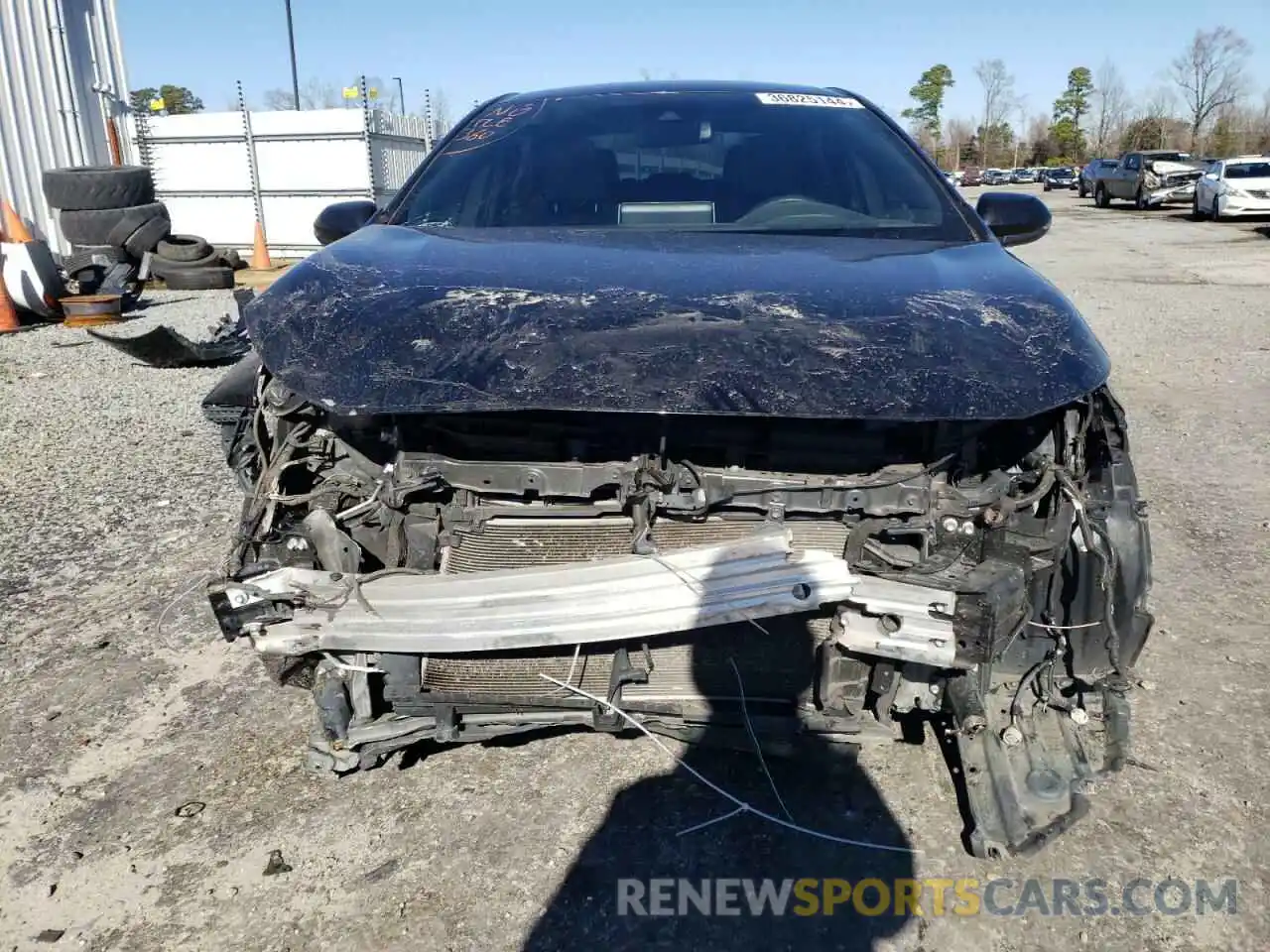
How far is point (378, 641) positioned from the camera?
2031mm

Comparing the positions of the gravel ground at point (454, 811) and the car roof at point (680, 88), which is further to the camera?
the car roof at point (680, 88)

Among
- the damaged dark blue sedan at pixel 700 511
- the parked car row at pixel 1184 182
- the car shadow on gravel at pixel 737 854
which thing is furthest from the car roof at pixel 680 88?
the parked car row at pixel 1184 182

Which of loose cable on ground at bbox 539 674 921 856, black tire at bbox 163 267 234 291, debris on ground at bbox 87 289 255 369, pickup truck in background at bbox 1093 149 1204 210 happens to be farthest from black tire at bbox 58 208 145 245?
pickup truck in background at bbox 1093 149 1204 210

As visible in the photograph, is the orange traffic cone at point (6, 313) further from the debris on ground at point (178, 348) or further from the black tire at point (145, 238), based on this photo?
the black tire at point (145, 238)

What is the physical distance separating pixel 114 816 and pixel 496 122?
2.58 m

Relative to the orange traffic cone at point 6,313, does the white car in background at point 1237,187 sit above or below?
above

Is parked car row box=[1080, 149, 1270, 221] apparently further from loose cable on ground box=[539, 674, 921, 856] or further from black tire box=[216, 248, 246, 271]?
loose cable on ground box=[539, 674, 921, 856]

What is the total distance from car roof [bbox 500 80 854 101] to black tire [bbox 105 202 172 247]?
29.9ft

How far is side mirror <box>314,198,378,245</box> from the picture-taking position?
129 inches

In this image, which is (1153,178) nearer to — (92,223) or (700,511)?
(92,223)

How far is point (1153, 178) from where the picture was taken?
26344mm

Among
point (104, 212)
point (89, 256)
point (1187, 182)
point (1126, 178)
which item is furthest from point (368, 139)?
point (1187, 182)

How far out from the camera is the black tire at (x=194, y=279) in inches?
440

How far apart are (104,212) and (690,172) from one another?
33.9 feet
